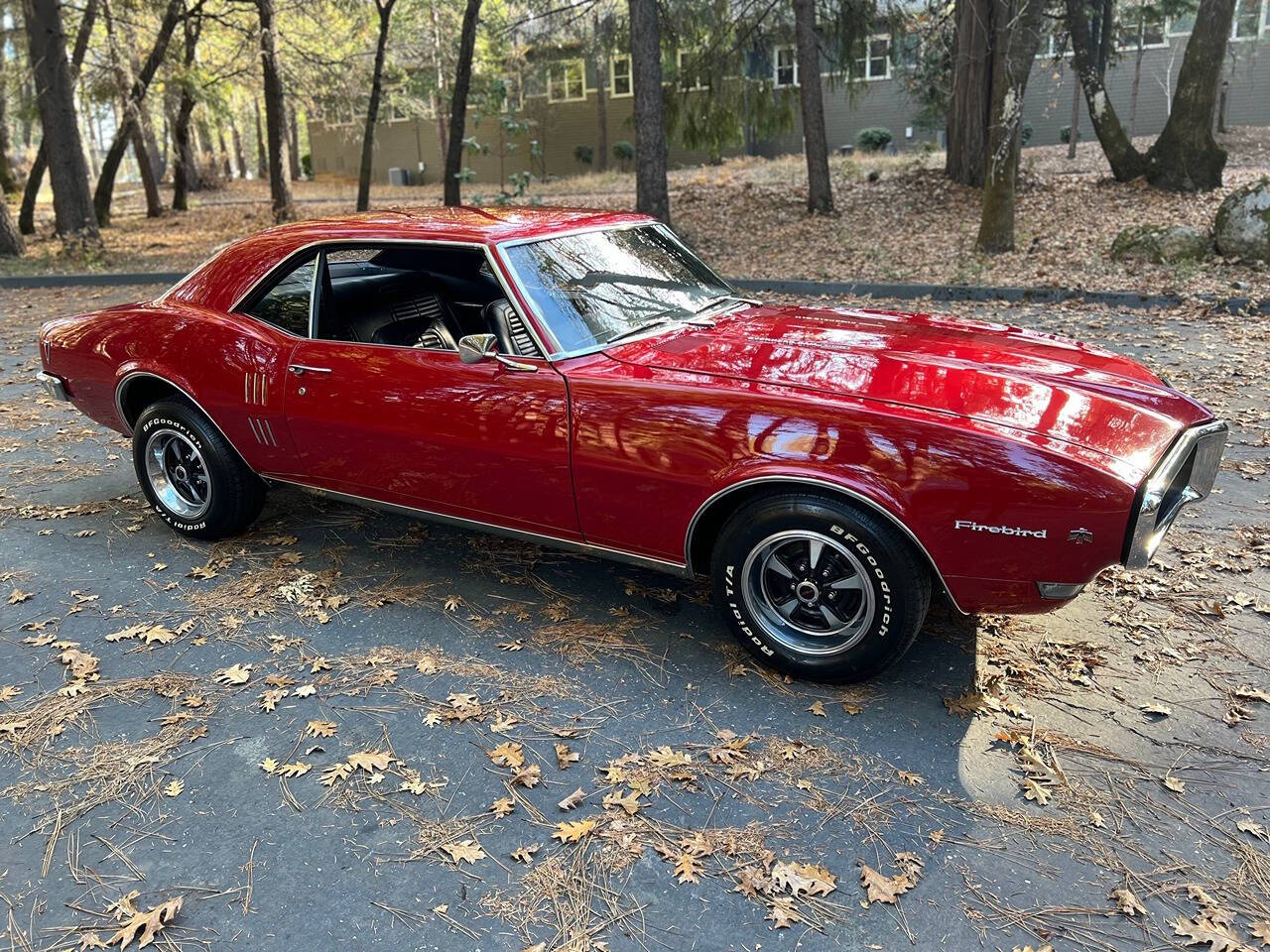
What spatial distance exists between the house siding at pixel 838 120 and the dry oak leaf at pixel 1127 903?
18.9 m

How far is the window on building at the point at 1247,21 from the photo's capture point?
2817 centimetres

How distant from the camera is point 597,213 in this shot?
484 centimetres

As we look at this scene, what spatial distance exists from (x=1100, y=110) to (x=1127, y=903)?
17.9 meters

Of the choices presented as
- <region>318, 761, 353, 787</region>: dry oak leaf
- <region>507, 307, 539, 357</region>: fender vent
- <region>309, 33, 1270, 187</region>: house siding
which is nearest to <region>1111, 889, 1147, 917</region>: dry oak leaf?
<region>318, 761, 353, 787</region>: dry oak leaf

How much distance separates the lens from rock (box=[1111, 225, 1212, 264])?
11.7m

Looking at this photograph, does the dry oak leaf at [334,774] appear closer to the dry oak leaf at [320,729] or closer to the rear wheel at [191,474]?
the dry oak leaf at [320,729]

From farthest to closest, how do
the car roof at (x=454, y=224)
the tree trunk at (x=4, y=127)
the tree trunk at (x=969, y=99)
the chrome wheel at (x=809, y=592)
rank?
1. the tree trunk at (x=4, y=127)
2. the tree trunk at (x=969, y=99)
3. the car roof at (x=454, y=224)
4. the chrome wheel at (x=809, y=592)

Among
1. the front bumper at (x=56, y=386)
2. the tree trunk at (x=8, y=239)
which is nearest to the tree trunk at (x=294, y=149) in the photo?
the tree trunk at (x=8, y=239)

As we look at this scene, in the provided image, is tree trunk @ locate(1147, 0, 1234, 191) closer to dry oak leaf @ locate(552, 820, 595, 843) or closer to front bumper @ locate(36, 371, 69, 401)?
front bumper @ locate(36, 371, 69, 401)

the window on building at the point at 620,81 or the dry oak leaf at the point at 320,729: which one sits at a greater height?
the window on building at the point at 620,81

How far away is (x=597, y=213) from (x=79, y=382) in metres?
3.08

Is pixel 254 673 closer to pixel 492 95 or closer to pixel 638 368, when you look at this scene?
pixel 638 368

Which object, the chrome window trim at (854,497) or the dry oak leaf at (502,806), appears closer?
the dry oak leaf at (502,806)

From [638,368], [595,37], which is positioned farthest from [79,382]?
[595,37]
